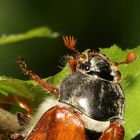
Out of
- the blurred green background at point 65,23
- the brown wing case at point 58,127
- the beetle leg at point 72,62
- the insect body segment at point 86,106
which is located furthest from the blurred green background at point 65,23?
the brown wing case at point 58,127

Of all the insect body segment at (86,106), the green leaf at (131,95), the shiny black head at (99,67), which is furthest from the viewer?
the shiny black head at (99,67)

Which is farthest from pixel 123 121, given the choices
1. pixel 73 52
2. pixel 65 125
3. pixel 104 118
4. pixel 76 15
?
pixel 76 15

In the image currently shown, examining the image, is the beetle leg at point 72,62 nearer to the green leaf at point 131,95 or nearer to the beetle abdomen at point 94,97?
the beetle abdomen at point 94,97

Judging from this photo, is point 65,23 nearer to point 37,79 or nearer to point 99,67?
point 99,67

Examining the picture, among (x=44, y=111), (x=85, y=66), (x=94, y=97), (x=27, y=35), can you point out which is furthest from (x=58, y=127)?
(x=27, y=35)

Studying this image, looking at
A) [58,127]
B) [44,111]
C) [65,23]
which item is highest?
[65,23]
